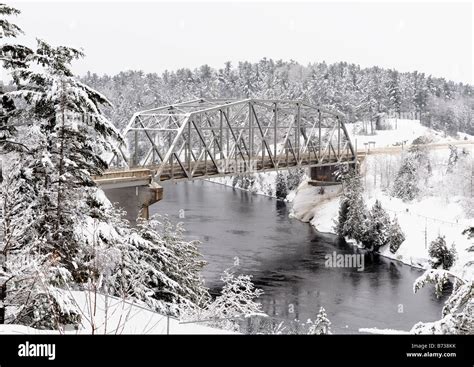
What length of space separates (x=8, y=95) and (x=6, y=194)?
225 centimetres

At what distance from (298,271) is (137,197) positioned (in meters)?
10.8

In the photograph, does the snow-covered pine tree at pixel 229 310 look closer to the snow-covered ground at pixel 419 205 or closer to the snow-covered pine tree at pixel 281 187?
the snow-covered ground at pixel 419 205

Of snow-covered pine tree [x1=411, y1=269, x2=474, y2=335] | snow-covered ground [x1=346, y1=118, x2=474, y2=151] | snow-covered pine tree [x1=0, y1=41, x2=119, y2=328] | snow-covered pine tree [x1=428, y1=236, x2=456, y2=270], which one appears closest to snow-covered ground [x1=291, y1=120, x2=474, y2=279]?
snow-covered pine tree [x1=428, y1=236, x2=456, y2=270]

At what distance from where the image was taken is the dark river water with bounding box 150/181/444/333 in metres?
32.0

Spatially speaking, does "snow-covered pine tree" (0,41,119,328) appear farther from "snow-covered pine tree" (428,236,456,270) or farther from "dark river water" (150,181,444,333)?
"snow-covered pine tree" (428,236,456,270)

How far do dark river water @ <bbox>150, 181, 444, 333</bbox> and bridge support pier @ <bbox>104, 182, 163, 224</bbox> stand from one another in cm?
472

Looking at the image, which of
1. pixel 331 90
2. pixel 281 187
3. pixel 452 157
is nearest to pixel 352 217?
pixel 452 157

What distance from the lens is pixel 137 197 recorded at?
138 feet

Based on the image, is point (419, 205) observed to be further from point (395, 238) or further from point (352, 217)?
point (395, 238)

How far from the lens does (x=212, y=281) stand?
36.8m

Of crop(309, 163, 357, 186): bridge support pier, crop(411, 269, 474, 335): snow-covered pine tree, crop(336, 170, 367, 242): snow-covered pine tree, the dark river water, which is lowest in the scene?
the dark river water

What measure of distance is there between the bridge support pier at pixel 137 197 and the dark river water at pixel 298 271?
4.72m

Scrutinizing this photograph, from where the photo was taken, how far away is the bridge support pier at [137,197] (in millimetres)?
41219

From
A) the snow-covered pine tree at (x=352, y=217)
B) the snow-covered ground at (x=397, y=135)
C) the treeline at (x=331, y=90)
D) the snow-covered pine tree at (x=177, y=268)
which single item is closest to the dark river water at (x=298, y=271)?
the snow-covered pine tree at (x=352, y=217)
